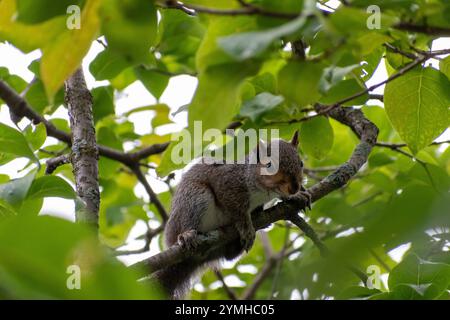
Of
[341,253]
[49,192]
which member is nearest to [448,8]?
[341,253]

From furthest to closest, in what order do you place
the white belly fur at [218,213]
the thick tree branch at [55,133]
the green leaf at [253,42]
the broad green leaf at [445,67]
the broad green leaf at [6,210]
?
the white belly fur at [218,213], the broad green leaf at [445,67], the broad green leaf at [6,210], the thick tree branch at [55,133], the green leaf at [253,42]

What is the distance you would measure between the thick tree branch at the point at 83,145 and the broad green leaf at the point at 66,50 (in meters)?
1.33

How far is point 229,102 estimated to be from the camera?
1344mm

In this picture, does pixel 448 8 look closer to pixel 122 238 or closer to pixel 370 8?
pixel 370 8

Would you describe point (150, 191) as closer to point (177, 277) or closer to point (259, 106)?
point (177, 277)

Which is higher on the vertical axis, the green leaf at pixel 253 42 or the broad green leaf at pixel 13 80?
the broad green leaf at pixel 13 80

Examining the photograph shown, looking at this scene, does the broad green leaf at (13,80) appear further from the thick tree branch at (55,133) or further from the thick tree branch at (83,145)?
the thick tree branch at (83,145)

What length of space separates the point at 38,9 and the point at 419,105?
169cm

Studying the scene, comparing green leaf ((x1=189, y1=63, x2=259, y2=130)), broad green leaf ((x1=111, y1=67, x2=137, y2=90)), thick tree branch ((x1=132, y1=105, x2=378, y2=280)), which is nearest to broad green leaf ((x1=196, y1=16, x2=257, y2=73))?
green leaf ((x1=189, y1=63, x2=259, y2=130))

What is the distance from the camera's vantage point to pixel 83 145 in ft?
10.2

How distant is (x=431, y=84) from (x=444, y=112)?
0.52 feet

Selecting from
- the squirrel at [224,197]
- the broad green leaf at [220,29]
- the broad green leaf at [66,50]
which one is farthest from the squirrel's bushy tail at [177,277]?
the broad green leaf at [66,50]

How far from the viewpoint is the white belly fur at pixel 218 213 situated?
13.5ft

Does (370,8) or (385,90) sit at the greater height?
(385,90)
